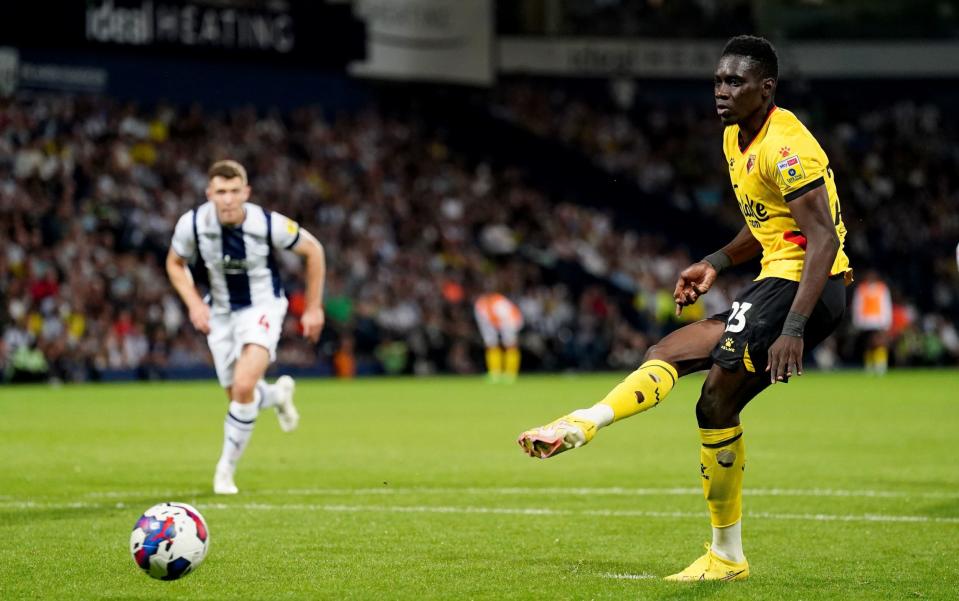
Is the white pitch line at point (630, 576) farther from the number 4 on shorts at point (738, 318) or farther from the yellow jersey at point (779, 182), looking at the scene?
the yellow jersey at point (779, 182)

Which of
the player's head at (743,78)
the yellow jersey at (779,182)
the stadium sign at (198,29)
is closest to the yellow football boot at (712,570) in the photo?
the yellow jersey at (779,182)

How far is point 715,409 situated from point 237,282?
567 centimetres

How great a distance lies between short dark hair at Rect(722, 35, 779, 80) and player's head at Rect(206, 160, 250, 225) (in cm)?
528

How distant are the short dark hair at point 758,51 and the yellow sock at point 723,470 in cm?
178

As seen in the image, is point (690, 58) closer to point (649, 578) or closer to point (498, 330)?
point (498, 330)

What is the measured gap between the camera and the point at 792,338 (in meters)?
6.55

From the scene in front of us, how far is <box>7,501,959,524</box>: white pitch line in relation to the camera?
967cm

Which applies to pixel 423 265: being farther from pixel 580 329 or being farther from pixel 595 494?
pixel 595 494

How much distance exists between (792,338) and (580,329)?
30.5 meters

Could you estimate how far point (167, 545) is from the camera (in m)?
6.64

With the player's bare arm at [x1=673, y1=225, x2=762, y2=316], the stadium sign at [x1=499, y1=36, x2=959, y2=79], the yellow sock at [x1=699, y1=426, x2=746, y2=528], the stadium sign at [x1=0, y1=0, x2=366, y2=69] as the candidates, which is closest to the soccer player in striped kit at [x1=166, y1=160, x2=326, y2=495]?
the player's bare arm at [x1=673, y1=225, x2=762, y2=316]

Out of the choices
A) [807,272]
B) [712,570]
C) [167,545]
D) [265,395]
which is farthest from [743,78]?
[265,395]

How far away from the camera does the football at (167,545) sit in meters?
6.63

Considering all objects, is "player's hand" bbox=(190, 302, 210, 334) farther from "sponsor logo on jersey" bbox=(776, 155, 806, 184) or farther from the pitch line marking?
"sponsor logo on jersey" bbox=(776, 155, 806, 184)
